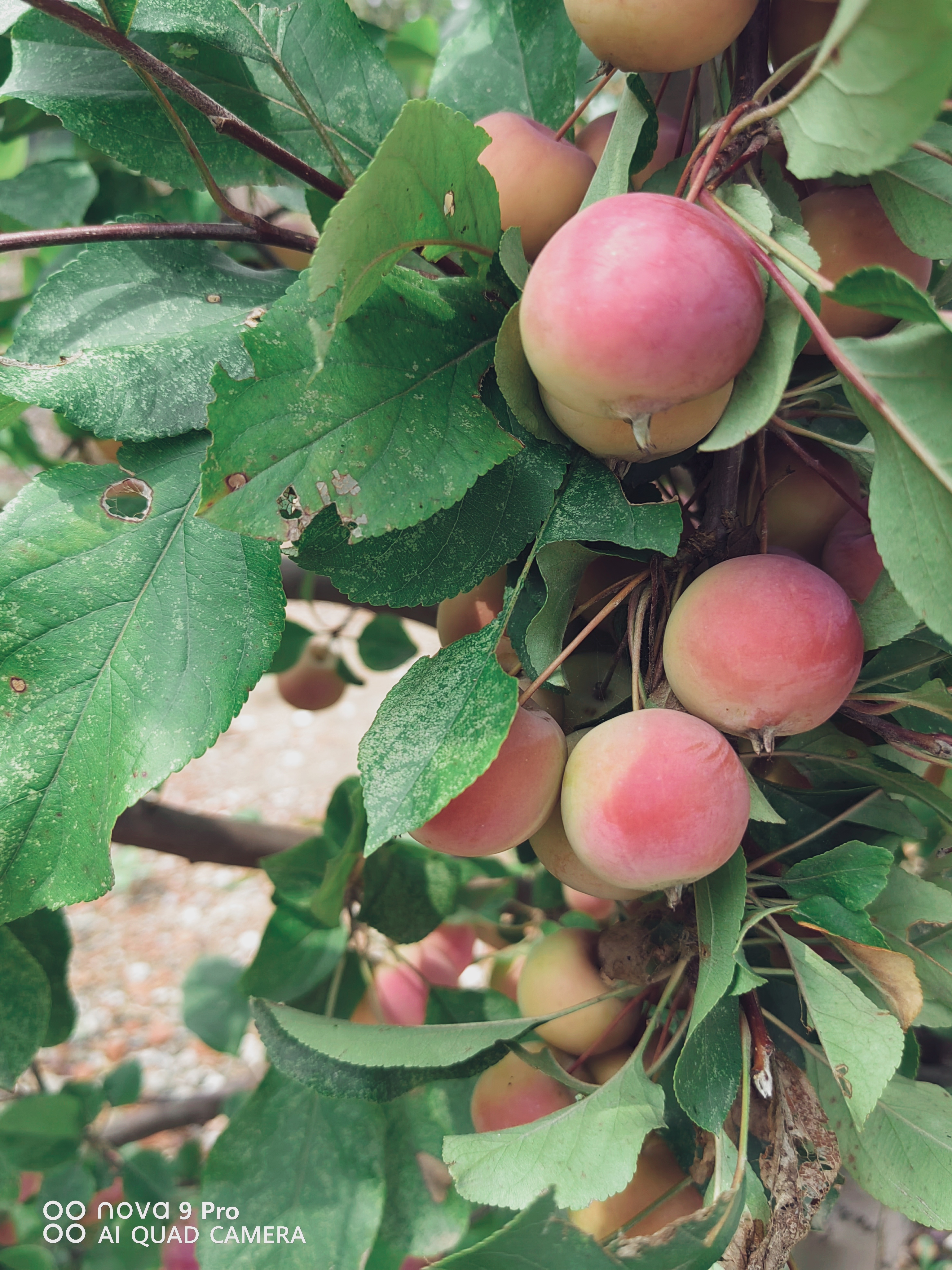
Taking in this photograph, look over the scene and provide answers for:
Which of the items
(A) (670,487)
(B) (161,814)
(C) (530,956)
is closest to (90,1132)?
(B) (161,814)

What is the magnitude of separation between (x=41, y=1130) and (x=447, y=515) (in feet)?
2.60

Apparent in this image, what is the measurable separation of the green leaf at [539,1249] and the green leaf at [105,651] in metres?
0.19

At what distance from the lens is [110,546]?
39 centimetres

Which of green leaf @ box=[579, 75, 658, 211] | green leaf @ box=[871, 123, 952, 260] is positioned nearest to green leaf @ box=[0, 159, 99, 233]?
green leaf @ box=[579, 75, 658, 211]

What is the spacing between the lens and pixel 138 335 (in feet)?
1.33

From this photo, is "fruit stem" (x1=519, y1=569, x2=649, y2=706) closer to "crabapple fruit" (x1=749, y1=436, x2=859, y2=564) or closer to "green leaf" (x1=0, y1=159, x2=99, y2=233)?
"crabapple fruit" (x1=749, y1=436, x2=859, y2=564)

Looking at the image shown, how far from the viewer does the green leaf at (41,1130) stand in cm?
82

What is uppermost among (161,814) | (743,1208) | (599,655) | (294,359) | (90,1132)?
(294,359)

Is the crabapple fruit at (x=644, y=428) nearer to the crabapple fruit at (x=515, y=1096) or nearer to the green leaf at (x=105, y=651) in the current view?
the green leaf at (x=105, y=651)

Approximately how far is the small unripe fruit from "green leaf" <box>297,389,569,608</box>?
129mm

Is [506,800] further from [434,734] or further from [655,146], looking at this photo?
[655,146]

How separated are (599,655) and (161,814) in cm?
51

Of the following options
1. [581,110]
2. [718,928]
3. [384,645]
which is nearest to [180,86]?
[581,110]

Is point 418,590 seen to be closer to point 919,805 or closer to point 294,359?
point 294,359
